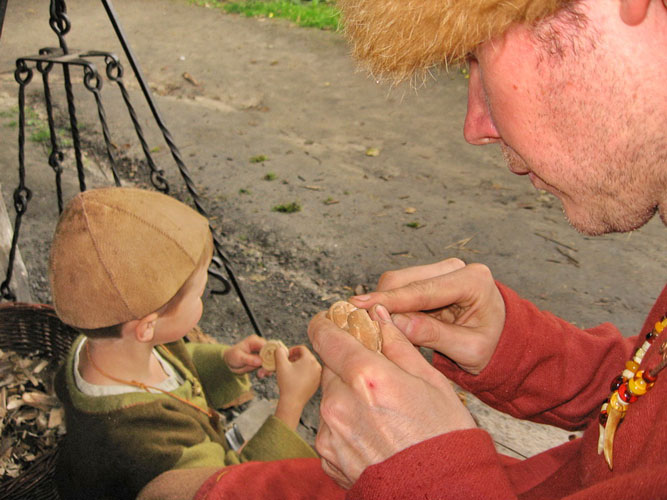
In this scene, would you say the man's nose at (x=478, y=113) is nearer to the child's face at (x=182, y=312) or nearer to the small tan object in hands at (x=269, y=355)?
the child's face at (x=182, y=312)

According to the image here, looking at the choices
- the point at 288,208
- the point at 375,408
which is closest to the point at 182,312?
the point at 375,408

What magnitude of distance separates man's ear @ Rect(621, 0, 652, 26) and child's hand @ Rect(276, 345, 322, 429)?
68.6 inches

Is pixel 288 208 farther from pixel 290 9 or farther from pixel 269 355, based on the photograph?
pixel 290 9

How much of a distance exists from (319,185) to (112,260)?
128 inches

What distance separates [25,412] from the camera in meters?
2.61

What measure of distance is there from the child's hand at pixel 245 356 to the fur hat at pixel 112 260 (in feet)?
2.17

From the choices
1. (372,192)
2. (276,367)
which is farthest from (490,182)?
(276,367)

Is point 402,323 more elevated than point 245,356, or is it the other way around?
point 402,323

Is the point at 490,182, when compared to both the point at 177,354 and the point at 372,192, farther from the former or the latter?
the point at 177,354

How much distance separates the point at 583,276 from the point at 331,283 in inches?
66.5

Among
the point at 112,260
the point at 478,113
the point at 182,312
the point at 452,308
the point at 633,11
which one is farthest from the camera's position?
the point at 182,312

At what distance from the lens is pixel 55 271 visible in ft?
7.00

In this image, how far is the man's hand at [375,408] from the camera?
4.11ft

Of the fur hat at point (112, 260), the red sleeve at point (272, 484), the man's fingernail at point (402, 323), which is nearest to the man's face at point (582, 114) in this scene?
the man's fingernail at point (402, 323)
